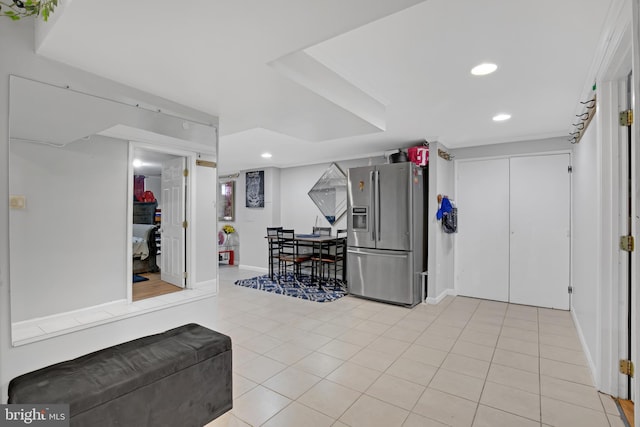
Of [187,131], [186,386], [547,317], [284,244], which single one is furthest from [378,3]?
[284,244]

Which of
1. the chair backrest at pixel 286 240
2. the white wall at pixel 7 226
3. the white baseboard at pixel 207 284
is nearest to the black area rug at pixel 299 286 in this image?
the chair backrest at pixel 286 240

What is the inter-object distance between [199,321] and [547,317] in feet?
13.6

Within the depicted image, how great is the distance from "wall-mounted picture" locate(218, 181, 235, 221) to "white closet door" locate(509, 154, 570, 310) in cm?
602

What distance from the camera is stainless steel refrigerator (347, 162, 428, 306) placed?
435cm

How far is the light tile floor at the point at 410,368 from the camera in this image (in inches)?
80.7

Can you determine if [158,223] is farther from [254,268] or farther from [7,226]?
[254,268]

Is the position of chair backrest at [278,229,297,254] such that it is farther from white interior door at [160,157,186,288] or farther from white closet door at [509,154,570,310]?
white closet door at [509,154,570,310]

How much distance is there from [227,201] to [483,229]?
19.3 ft

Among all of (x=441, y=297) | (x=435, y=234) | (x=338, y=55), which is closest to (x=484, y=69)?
(x=338, y=55)

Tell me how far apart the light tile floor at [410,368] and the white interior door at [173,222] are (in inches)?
20.2

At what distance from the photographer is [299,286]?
561 cm

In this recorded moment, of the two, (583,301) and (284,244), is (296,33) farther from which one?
(284,244)

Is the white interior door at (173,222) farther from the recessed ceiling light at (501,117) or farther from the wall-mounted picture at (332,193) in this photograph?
the wall-mounted picture at (332,193)

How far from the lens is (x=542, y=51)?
6.63ft
